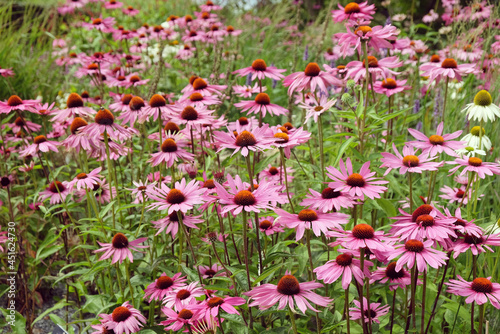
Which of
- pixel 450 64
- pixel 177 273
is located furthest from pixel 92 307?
pixel 450 64

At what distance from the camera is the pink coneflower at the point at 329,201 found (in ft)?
4.44

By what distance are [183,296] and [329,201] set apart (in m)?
0.57

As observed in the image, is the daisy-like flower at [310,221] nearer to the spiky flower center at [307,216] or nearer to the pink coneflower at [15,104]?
the spiky flower center at [307,216]

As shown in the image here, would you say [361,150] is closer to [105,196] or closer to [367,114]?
[367,114]

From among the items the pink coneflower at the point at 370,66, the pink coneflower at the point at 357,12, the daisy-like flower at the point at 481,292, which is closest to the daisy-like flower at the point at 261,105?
the pink coneflower at the point at 370,66

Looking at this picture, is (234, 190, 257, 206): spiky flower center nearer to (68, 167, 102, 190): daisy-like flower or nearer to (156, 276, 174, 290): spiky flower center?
(156, 276, 174, 290): spiky flower center

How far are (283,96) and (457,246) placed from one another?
373 cm

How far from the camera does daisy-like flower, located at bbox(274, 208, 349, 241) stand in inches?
50.7

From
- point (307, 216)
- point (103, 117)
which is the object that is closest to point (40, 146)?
point (103, 117)

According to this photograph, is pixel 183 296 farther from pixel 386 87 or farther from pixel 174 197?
pixel 386 87

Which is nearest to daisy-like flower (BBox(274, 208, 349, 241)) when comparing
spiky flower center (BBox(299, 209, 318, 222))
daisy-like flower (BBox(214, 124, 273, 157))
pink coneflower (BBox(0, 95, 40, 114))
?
spiky flower center (BBox(299, 209, 318, 222))

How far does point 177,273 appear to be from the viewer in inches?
66.6

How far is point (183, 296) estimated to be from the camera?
1.47 metres

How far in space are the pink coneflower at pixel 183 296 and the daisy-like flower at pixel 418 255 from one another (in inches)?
25.3
